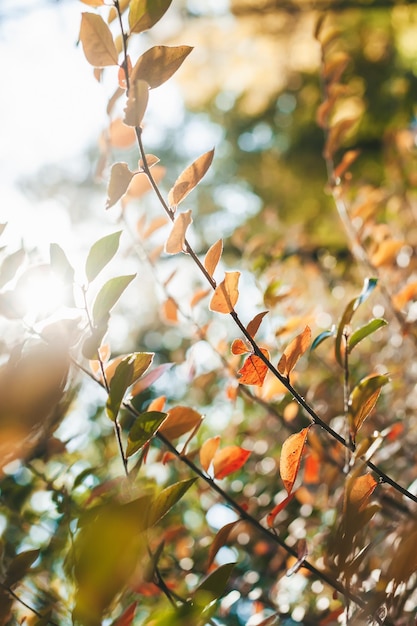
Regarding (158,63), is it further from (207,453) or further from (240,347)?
(207,453)

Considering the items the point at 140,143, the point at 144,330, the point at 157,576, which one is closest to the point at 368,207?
the point at 140,143

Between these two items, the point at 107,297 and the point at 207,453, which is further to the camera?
the point at 207,453

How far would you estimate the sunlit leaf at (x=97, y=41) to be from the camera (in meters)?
0.56

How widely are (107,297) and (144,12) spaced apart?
287mm

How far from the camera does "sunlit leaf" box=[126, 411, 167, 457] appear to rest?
53cm

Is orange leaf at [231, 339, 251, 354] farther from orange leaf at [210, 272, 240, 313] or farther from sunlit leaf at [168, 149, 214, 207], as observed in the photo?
sunlit leaf at [168, 149, 214, 207]

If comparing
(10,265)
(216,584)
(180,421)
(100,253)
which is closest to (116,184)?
(100,253)

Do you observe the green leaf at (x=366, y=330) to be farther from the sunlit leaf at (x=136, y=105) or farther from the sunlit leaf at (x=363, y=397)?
the sunlit leaf at (x=136, y=105)

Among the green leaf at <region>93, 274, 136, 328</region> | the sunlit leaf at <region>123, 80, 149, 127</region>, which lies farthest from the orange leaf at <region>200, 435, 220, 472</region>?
the sunlit leaf at <region>123, 80, 149, 127</region>

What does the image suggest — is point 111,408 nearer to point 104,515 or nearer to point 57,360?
point 57,360

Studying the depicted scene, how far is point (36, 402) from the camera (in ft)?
1.28

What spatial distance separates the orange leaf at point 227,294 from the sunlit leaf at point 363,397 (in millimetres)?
149

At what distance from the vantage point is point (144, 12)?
537mm

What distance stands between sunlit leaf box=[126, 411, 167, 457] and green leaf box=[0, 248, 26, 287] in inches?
10.0
